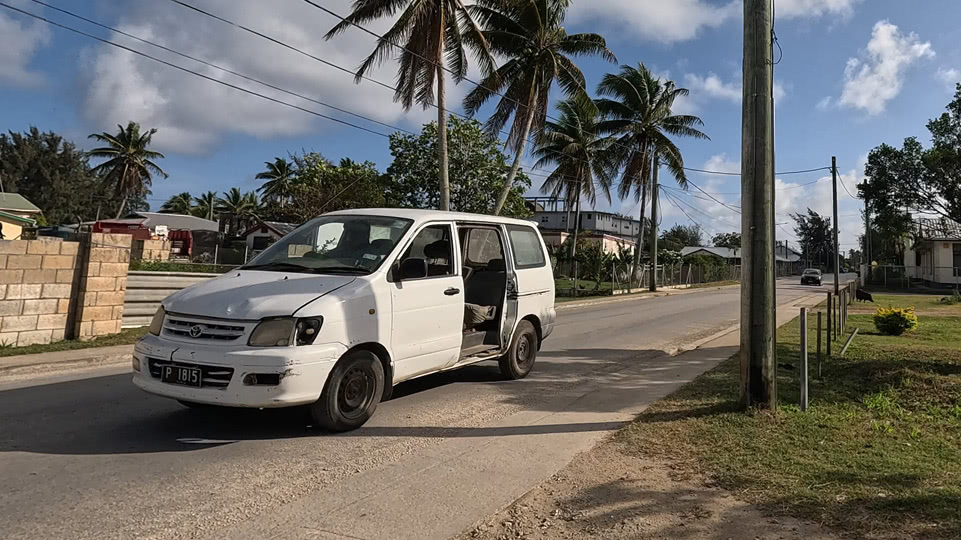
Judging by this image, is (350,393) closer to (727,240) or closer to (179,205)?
(179,205)

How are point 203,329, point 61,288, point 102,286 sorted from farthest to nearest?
point 102,286 → point 61,288 → point 203,329

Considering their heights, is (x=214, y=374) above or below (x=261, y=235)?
below

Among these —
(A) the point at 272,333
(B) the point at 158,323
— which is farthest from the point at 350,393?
(B) the point at 158,323

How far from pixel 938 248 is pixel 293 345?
180 ft

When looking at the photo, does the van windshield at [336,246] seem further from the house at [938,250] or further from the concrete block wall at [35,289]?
the house at [938,250]

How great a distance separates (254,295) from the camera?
4.90 m

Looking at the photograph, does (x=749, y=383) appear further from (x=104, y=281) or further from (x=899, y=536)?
(x=104, y=281)

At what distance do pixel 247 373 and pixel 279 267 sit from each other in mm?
1424

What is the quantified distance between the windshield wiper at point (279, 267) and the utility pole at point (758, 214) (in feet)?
13.2

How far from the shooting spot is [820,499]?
3.82m

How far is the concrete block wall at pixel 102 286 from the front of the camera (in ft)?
32.6

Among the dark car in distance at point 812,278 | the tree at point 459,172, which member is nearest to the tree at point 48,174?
the tree at point 459,172

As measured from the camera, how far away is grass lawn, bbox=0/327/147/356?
29.0ft

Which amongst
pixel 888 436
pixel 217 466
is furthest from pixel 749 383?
pixel 217 466
